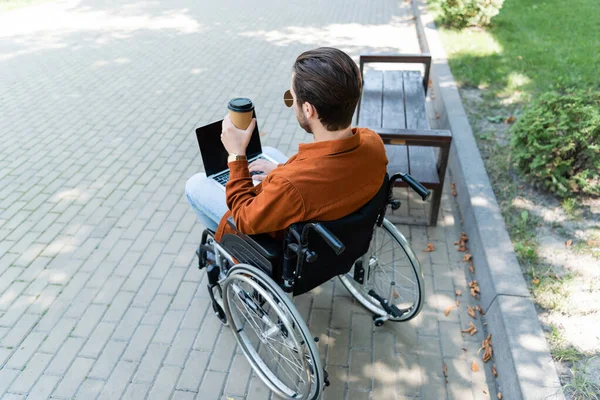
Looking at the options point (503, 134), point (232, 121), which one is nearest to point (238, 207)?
point (232, 121)

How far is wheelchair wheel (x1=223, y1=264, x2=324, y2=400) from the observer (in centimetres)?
203

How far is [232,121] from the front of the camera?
75.1 inches

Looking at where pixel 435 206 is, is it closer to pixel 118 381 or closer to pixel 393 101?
pixel 393 101

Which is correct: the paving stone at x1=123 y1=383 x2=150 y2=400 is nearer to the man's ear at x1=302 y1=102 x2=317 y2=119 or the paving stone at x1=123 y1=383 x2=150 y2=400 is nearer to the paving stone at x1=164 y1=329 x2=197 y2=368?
the paving stone at x1=164 y1=329 x2=197 y2=368

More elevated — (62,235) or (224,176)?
(224,176)

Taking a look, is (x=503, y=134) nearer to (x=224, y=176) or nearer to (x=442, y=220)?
(x=442, y=220)

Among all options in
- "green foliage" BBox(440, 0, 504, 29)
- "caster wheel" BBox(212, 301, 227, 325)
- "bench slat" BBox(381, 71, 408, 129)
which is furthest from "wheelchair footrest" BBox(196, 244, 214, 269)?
"green foliage" BBox(440, 0, 504, 29)

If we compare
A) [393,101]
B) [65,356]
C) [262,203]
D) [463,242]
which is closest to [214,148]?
[262,203]

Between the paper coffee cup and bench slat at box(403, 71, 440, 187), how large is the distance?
164cm

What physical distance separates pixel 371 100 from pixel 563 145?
1.63 metres

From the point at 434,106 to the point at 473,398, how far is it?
3.86 m

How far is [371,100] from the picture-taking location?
4145 millimetres

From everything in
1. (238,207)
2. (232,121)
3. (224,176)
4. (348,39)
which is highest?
(232,121)

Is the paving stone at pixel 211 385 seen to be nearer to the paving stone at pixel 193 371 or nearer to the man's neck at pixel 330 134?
the paving stone at pixel 193 371
